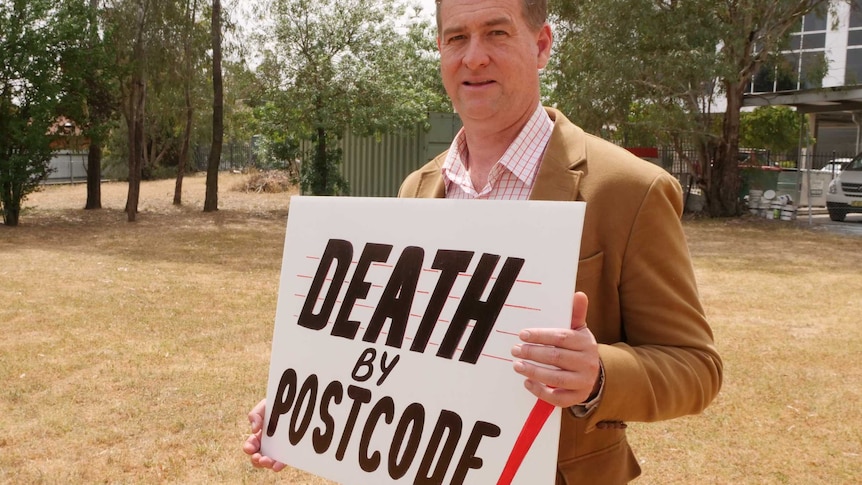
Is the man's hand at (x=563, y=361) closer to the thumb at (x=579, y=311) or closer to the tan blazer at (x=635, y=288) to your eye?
the thumb at (x=579, y=311)

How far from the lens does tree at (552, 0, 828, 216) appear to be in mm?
16984

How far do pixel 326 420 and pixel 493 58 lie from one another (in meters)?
0.86

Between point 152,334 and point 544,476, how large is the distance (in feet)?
22.0

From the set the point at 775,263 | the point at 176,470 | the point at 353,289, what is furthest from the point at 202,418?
the point at 775,263

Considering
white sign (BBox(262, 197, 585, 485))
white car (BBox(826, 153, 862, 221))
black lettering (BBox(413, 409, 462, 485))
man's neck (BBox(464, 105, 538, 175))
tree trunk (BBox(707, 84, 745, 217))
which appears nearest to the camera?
white sign (BBox(262, 197, 585, 485))

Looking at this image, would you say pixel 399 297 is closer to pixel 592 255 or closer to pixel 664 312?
pixel 592 255

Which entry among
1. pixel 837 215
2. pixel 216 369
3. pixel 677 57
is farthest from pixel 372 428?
pixel 837 215

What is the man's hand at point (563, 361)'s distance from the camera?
1.22 meters

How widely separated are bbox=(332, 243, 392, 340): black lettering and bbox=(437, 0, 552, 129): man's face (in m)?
0.37

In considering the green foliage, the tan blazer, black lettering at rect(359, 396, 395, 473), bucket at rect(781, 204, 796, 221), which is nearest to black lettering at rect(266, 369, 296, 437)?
black lettering at rect(359, 396, 395, 473)

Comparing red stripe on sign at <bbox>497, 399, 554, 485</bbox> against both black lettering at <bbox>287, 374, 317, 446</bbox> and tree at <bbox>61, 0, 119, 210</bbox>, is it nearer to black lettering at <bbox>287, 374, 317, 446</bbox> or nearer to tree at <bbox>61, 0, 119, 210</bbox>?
black lettering at <bbox>287, 374, 317, 446</bbox>

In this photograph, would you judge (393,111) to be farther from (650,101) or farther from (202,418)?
(202,418)

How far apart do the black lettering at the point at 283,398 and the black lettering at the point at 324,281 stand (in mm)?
126

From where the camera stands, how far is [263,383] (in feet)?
19.1
